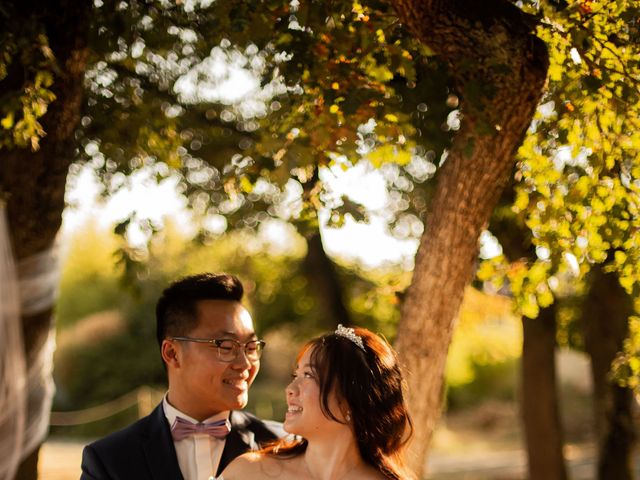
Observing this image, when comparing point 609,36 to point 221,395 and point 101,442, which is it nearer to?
point 221,395

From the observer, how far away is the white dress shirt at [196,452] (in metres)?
3.81

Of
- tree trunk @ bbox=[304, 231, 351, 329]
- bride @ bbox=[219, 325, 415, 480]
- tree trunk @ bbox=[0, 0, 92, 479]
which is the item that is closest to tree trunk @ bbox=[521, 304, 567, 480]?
tree trunk @ bbox=[304, 231, 351, 329]

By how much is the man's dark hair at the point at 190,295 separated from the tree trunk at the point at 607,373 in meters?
5.36

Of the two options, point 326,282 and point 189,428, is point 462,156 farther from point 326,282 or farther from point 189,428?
point 326,282

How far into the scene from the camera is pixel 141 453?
371 centimetres

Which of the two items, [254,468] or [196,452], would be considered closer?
[254,468]

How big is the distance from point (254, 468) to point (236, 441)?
19.8 inches

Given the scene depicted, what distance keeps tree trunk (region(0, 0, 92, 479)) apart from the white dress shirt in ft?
5.97

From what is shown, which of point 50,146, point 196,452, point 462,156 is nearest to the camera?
point 196,452

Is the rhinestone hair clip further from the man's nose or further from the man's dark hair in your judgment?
the man's dark hair

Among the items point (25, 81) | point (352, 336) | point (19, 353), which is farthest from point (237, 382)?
point (19, 353)

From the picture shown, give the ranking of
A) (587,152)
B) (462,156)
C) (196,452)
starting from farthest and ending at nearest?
(587,152), (462,156), (196,452)

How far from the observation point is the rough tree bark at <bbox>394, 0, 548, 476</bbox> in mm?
4086

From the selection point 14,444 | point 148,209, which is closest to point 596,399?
point 148,209
